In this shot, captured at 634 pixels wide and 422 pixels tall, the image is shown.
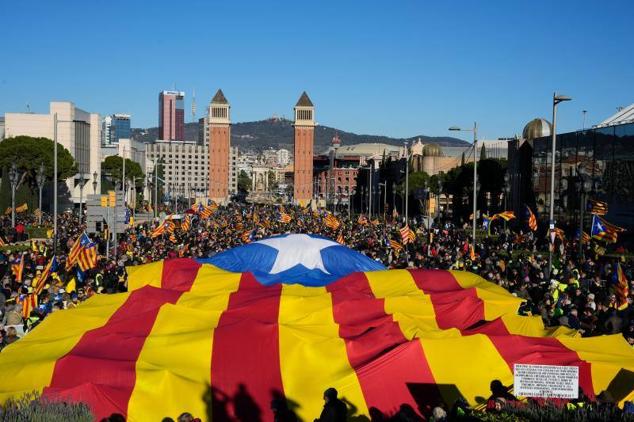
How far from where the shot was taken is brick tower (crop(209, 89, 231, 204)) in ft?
581

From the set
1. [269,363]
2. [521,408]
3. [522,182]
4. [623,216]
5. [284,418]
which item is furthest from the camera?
[522,182]

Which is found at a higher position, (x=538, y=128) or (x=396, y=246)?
(x=538, y=128)

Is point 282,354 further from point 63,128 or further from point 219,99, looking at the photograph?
point 219,99

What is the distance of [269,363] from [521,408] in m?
3.94

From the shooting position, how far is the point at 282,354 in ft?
39.8

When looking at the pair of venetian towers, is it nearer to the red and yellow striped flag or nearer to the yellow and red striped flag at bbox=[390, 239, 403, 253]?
the yellow and red striped flag at bbox=[390, 239, 403, 253]

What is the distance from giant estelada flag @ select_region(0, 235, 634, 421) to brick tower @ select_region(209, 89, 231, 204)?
6388 inches

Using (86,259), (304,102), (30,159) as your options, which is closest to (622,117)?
(86,259)

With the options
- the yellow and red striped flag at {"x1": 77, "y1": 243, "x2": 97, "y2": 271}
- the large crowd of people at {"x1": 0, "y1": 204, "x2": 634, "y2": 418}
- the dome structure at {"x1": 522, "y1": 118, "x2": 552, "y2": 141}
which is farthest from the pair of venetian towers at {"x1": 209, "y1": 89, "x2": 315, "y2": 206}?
the yellow and red striped flag at {"x1": 77, "y1": 243, "x2": 97, "y2": 271}

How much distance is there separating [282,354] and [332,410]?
2.52 meters

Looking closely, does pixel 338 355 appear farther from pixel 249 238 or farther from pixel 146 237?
pixel 146 237

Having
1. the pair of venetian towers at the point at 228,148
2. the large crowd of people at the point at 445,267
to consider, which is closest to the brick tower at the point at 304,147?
the pair of venetian towers at the point at 228,148

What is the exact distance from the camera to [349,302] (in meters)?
15.4

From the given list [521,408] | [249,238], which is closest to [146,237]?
[249,238]
